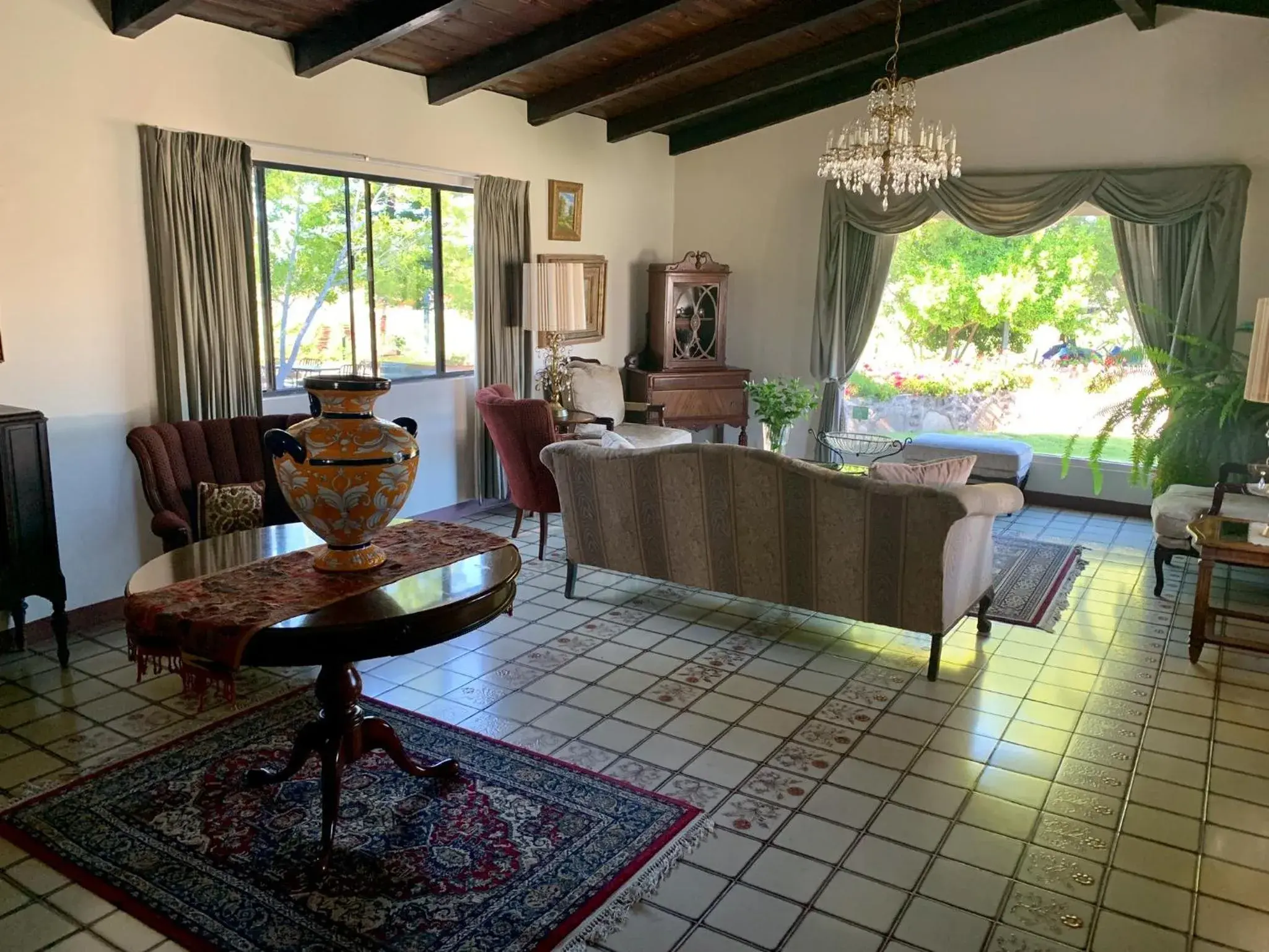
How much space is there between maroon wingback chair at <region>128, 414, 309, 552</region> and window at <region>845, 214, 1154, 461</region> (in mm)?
4825

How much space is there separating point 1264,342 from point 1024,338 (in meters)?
3.25

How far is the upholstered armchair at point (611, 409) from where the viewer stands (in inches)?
240

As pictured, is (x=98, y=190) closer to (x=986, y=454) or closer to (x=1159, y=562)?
(x=1159, y=562)

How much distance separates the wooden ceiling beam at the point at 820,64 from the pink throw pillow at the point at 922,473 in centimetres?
323

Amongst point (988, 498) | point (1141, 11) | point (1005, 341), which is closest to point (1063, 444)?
point (1005, 341)

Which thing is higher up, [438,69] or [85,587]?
[438,69]

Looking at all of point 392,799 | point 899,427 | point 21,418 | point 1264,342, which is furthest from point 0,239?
point 899,427

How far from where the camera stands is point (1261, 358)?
3.77m

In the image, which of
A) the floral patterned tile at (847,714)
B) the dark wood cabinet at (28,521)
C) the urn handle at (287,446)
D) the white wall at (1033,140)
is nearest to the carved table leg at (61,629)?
the dark wood cabinet at (28,521)

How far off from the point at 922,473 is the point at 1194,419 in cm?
275

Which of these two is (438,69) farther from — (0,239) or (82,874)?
(82,874)

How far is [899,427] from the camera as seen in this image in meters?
7.62

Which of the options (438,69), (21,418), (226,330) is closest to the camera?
(21,418)

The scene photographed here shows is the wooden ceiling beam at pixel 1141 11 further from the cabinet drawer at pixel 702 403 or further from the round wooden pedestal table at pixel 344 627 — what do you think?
the round wooden pedestal table at pixel 344 627
